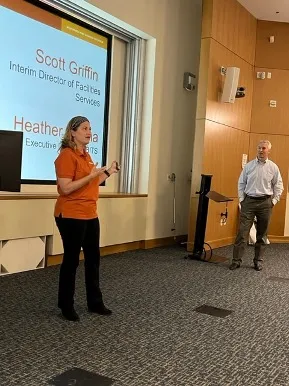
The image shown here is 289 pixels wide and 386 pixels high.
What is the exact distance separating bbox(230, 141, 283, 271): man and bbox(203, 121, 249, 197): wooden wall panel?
1.19 metres

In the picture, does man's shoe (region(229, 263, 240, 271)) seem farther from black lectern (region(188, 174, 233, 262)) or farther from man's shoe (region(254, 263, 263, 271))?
black lectern (region(188, 174, 233, 262))

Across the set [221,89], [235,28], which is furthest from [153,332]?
[235,28]

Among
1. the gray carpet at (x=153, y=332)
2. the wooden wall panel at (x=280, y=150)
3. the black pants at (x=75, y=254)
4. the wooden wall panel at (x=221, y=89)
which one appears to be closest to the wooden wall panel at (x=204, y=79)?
the wooden wall panel at (x=221, y=89)

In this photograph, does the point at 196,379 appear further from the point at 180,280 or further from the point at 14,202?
the point at 14,202

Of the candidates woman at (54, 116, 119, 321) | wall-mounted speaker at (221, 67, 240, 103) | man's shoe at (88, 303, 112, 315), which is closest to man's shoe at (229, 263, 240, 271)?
man's shoe at (88, 303, 112, 315)

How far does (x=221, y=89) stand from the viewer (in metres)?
6.99

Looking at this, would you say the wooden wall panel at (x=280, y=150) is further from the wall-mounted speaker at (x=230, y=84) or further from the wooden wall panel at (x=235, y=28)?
the wall-mounted speaker at (x=230, y=84)

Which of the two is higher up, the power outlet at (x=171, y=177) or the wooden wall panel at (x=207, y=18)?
the wooden wall panel at (x=207, y=18)

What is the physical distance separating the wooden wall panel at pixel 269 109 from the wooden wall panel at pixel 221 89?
14cm

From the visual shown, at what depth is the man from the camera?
5.53 m

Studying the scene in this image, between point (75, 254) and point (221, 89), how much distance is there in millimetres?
4460

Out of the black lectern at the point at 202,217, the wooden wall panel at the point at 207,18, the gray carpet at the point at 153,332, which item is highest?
the wooden wall panel at the point at 207,18

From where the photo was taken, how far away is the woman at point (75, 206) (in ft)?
10.7

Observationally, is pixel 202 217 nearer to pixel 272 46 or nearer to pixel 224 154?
pixel 224 154
